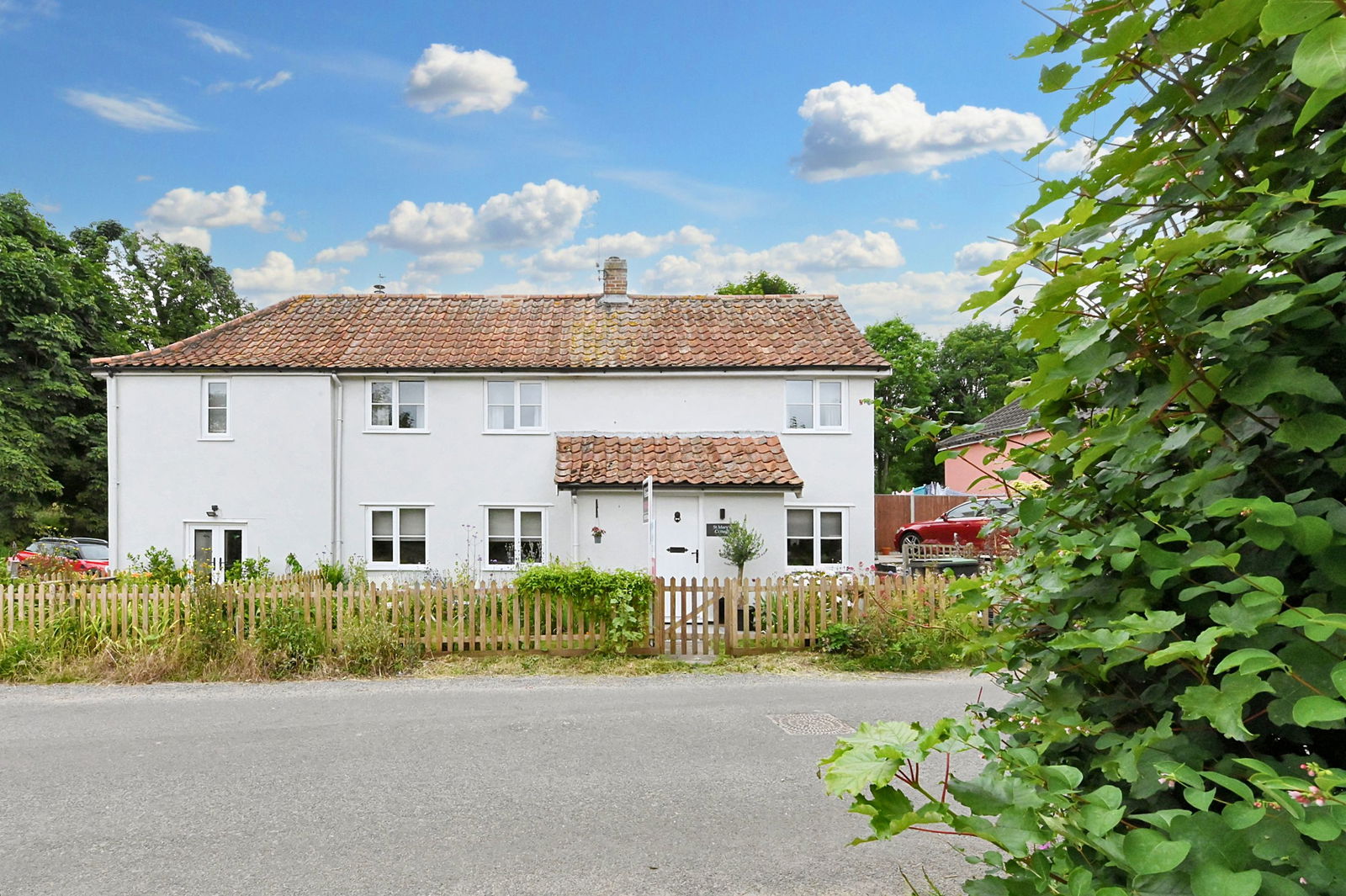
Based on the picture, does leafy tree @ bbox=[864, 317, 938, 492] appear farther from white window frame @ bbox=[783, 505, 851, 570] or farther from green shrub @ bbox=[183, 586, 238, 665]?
green shrub @ bbox=[183, 586, 238, 665]

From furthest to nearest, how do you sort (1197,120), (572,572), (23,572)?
(23,572) < (572,572) < (1197,120)

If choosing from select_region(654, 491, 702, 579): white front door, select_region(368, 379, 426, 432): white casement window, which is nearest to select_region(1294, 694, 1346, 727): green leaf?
select_region(654, 491, 702, 579): white front door

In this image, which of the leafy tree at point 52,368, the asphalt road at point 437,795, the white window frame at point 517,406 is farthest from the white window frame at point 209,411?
the leafy tree at point 52,368

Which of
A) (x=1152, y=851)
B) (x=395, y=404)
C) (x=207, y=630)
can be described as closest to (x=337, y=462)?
(x=395, y=404)

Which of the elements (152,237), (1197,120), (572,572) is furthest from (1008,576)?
(152,237)

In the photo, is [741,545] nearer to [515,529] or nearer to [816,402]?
[816,402]

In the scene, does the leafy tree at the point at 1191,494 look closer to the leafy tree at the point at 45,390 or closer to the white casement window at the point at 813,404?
the white casement window at the point at 813,404

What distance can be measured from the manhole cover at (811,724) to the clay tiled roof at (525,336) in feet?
38.8

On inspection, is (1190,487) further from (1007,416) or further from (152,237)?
(152,237)

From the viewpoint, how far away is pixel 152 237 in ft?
143

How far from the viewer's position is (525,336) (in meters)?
21.4

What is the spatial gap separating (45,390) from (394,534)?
23.6 meters

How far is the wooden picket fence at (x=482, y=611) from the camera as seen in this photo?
Answer: 461 inches

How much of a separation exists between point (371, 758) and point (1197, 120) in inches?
309
